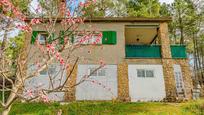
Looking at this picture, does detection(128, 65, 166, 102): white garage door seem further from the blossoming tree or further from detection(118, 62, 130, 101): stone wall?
the blossoming tree

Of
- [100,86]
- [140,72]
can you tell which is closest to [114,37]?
[140,72]

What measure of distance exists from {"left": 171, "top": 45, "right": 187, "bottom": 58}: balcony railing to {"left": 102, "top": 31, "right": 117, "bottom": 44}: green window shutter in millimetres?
4339

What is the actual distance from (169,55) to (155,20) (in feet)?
9.44

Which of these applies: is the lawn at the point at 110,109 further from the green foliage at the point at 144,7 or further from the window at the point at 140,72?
the green foliage at the point at 144,7

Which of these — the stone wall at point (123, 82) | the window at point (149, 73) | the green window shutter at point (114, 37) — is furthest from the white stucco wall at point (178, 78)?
the green window shutter at point (114, 37)

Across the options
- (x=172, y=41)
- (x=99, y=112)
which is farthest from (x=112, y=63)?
(x=172, y=41)

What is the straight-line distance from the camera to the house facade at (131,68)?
20422 mm

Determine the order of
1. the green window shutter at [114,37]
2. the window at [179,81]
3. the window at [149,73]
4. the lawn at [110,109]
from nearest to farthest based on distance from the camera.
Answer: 1. the lawn at [110,109]
2. the window at [149,73]
3. the window at [179,81]
4. the green window shutter at [114,37]

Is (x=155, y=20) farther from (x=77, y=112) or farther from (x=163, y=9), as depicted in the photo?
(x=163, y=9)

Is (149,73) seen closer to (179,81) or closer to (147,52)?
(147,52)

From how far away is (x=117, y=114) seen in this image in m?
14.7

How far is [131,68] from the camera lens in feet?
69.5

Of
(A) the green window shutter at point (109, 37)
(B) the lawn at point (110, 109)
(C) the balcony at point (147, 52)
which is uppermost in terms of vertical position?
(A) the green window shutter at point (109, 37)

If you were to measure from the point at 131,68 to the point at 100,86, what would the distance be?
261 cm
